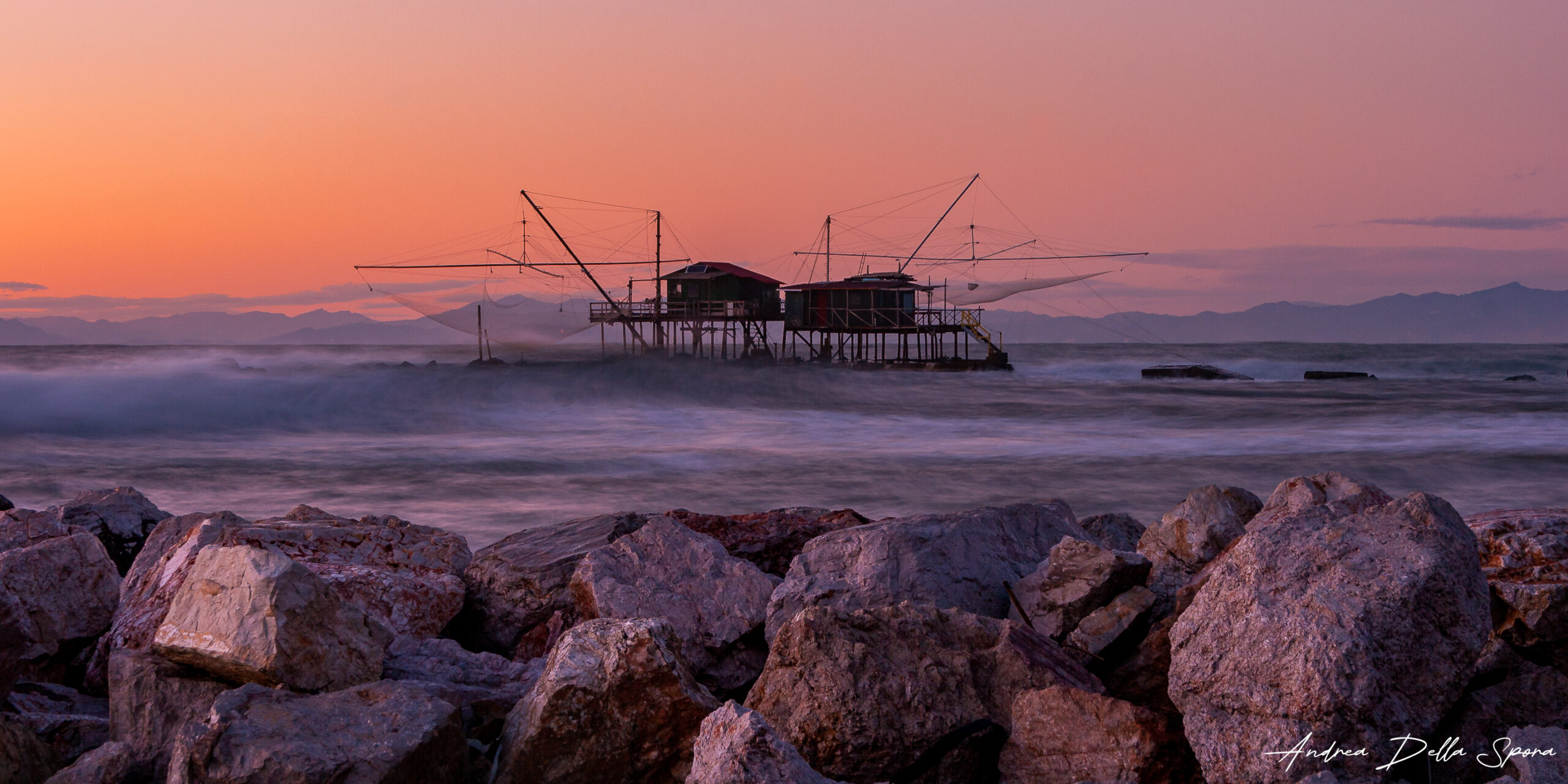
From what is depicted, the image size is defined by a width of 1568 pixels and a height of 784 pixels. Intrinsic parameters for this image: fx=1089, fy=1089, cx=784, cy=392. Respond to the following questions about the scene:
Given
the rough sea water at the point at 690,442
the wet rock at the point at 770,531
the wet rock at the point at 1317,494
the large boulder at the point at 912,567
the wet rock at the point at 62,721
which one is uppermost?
the wet rock at the point at 1317,494

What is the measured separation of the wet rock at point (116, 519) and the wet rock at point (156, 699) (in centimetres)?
322

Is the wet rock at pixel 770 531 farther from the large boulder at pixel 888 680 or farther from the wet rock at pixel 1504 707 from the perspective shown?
the wet rock at pixel 1504 707

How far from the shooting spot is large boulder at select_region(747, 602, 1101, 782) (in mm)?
3184

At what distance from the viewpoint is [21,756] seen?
3133mm

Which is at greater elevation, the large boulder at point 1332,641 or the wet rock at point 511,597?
the large boulder at point 1332,641

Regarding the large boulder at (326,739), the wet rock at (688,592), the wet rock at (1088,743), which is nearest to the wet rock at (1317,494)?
the wet rock at (1088,743)

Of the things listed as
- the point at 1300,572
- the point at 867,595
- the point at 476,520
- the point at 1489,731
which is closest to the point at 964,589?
the point at 867,595

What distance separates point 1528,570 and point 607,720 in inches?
126

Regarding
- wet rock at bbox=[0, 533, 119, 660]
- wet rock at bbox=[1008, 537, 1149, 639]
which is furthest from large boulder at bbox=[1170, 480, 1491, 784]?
wet rock at bbox=[0, 533, 119, 660]

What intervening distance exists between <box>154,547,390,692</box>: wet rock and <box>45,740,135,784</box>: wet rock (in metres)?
0.37

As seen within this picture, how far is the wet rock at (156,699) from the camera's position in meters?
3.32

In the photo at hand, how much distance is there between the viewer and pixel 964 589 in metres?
4.36

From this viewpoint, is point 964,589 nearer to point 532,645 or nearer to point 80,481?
point 532,645

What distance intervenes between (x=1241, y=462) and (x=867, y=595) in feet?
55.6
